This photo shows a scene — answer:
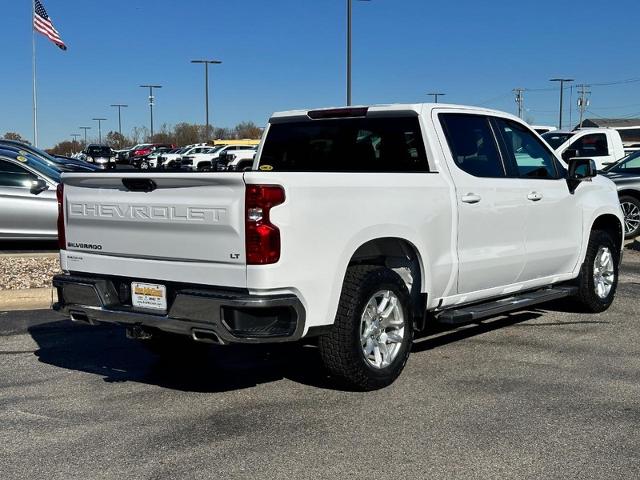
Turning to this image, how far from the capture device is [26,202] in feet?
36.6

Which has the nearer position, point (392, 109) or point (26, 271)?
point (392, 109)

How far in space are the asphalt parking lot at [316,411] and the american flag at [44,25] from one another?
85.9ft

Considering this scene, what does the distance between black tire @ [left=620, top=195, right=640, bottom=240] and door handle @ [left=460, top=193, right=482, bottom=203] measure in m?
8.32

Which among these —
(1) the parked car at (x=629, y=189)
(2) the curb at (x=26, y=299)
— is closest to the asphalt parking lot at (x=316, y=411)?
(2) the curb at (x=26, y=299)

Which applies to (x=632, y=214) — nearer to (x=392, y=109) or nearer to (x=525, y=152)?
(x=525, y=152)

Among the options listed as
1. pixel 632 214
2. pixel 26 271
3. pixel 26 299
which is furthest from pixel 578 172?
pixel 632 214

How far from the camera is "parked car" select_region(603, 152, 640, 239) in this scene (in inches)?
526

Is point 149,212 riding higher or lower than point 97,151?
lower

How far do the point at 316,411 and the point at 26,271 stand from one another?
5170 millimetres

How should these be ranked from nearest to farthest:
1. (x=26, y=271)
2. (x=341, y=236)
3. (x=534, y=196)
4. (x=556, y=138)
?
(x=341, y=236) < (x=534, y=196) < (x=26, y=271) < (x=556, y=138)

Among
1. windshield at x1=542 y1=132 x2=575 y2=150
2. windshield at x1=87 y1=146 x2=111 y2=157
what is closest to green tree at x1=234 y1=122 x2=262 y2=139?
windshield at x1=87 y1=146 x2=111 y2=157

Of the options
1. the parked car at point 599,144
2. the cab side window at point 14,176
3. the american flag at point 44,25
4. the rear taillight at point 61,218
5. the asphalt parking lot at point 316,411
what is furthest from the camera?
the american flag at point 44,25

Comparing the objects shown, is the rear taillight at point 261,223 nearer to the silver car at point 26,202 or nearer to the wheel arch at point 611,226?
the wheel arch at point 611,226

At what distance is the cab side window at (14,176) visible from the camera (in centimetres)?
1132
